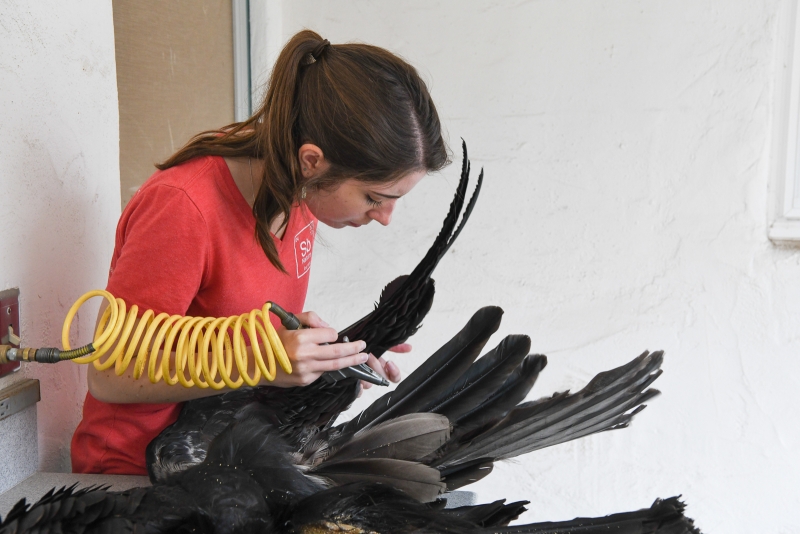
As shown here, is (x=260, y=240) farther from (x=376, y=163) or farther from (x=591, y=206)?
(x=591, y=206)

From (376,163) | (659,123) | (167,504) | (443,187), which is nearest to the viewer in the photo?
(167,504)

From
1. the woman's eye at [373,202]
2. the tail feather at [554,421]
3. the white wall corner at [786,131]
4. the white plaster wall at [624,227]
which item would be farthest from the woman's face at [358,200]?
the white wall corner at [786,131]

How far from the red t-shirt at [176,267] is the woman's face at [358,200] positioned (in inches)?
1.9

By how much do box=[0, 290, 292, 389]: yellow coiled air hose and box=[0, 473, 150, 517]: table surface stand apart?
23 centimetres

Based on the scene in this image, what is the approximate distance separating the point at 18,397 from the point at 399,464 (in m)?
0.58

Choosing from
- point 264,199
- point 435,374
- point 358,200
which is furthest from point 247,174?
point 435,374

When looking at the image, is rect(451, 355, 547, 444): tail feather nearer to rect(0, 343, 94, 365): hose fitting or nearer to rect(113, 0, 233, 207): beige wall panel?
rect(0, 343, 94, 365): hose fitting

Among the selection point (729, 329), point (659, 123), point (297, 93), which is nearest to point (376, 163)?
point (297, 93)

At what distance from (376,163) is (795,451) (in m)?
1.46

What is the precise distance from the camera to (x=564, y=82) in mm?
1709

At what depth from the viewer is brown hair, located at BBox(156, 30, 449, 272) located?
2.90 feet

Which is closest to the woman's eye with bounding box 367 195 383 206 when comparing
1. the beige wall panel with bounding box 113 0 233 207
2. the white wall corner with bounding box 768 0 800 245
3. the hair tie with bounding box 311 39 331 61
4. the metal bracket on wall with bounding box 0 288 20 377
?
the hair tie with bounding box 311 39 331 61

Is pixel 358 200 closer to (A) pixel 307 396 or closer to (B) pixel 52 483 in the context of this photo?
(A) pixel 307 396

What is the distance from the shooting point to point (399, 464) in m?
0.83
